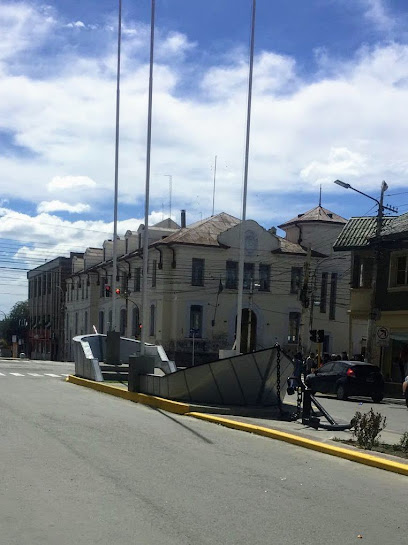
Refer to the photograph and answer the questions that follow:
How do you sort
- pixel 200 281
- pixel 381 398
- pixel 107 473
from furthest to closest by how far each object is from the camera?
1. pixel 200 281
2. pixel 381 398
3. pixel 107 473

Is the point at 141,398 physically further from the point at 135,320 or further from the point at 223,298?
the point at 135,320

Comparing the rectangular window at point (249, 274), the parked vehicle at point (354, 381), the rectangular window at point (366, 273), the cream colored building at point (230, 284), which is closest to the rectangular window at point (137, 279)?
the cream colored building at point (230, 284)

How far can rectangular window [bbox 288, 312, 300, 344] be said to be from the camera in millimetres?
56531

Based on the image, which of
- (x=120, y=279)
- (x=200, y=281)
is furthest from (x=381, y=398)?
(x=120, y=279)

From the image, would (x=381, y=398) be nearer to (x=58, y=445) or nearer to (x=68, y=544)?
(x=58, y=445)

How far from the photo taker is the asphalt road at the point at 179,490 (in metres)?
6.26

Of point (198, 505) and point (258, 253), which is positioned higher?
point (258, 253)

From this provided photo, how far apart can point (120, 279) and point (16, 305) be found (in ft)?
195

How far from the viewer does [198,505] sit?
7250 mm

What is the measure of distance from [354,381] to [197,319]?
28.5m

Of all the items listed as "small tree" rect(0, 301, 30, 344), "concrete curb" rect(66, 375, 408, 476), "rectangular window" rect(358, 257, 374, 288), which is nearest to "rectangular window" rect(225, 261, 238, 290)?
"rectangular window" rect(358, 257, 374, 288)

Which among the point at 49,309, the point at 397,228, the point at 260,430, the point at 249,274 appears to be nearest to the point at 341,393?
the point at 397,228

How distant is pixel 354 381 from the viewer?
1024 inches

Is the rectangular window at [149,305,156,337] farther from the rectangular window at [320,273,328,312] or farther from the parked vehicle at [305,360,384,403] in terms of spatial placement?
the parked vehicle at [305,360,384,403]
